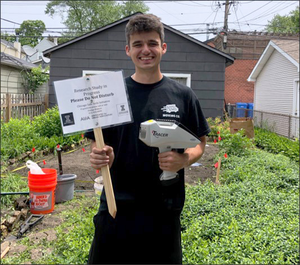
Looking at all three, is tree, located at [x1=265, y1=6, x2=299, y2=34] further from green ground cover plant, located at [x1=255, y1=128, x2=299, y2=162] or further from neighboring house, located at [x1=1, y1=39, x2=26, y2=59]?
green ground cover plant, located at [x1=255, y1=128, x2=299, y2=162]

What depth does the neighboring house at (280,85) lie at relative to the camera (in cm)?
1420

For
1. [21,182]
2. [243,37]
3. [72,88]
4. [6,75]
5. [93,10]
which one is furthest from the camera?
[93,10]

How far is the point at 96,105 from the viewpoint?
172cm

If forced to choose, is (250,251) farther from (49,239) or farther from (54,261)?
(49,239)

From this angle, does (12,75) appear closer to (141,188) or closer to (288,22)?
(141,188)

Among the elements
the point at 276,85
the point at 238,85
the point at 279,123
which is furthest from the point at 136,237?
the point at 238,85

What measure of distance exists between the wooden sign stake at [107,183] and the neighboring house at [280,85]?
484 inches

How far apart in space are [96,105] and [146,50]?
422mm

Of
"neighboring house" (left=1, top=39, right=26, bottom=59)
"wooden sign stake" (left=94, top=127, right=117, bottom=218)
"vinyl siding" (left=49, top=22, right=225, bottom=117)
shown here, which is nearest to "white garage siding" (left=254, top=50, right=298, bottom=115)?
"vinyl siding" (left=49, top=22, right=225, bottom=117)

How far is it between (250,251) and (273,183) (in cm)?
252

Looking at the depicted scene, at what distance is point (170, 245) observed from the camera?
1834mm

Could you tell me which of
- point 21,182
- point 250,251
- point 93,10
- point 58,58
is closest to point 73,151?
point 21,182

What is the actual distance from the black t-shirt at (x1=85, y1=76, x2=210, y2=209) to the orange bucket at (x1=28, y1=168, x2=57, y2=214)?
2.55 m

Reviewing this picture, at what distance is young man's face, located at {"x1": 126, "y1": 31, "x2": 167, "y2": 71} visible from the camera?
5.94 ft
